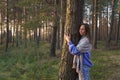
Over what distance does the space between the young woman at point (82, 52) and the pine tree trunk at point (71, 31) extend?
1.14 feet

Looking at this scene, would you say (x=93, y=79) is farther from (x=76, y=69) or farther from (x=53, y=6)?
(x=53, y=6)

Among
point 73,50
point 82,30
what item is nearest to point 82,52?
point 73,50

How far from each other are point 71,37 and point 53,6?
49.9 feet

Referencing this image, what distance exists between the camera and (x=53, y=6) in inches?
894

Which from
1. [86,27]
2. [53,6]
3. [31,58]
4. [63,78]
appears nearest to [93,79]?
[63,78]

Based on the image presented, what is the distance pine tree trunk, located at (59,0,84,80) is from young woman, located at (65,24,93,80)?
348mm

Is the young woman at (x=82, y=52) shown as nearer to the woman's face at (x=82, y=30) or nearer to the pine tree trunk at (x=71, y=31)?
the woman's face at (x=82, y=30)

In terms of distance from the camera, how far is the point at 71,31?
780 cm

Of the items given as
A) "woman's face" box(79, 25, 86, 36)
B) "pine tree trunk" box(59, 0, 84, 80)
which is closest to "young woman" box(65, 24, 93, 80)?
→ "woman's face" box(79, 25, 86, 36)

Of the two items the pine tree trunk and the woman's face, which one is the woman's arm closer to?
the woman's face

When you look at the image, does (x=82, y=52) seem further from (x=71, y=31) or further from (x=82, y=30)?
(x=71, y=31)

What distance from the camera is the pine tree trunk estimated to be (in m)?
7.81

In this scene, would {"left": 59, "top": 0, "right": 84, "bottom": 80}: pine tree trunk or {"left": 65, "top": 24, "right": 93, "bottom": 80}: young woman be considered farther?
{"left": 59, "top": 0, "right": 84, "bottom": 80}: pine tree trunk

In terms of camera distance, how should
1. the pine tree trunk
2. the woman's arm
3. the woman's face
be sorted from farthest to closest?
1. the pine tree trunk
2. the woman's face
3. the woman's arm
